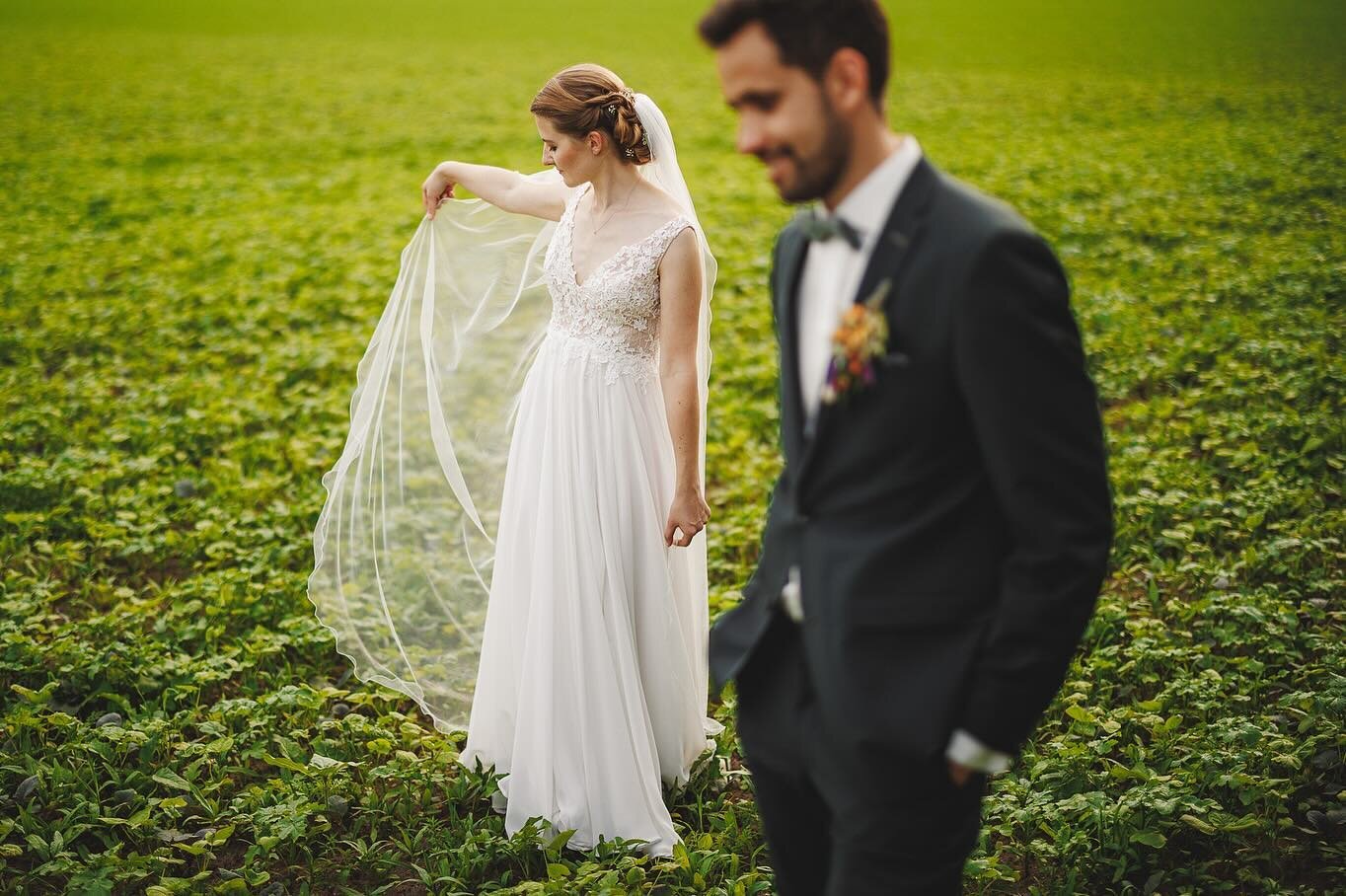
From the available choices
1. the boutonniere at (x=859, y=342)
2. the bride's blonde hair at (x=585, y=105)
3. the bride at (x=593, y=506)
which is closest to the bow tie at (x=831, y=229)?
the boutonniere at (x=859, y=342)

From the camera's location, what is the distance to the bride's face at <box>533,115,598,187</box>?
3.51 m

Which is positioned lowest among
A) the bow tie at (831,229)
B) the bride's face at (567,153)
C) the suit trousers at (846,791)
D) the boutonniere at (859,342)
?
the suit trousers at (846,791)

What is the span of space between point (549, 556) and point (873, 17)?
2.23 meters

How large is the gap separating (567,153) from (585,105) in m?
0.17

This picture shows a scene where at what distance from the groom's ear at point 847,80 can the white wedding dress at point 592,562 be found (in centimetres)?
172

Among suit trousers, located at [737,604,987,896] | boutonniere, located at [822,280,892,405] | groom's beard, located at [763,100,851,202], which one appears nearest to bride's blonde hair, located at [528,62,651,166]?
groom's beard, located at [763,100,851,202]

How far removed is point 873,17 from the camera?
6.19 feet

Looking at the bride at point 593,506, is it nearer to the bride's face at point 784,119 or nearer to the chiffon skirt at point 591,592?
the chiffon skirt at point 591,592

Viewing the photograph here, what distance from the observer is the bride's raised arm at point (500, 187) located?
4.20 meters

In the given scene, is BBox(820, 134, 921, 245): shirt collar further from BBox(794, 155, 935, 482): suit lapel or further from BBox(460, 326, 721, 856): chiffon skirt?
BBox(460, 326, 721, 856): chiffon skirt

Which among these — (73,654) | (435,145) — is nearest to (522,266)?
(73,654)

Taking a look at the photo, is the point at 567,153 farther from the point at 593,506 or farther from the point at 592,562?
the point at 592,562

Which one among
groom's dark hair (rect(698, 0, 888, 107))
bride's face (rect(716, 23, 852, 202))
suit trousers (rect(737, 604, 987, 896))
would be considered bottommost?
suit trousers (rect(737, 604, 987, 896))

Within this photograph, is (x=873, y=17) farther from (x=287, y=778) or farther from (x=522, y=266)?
(x=287, y=778)
